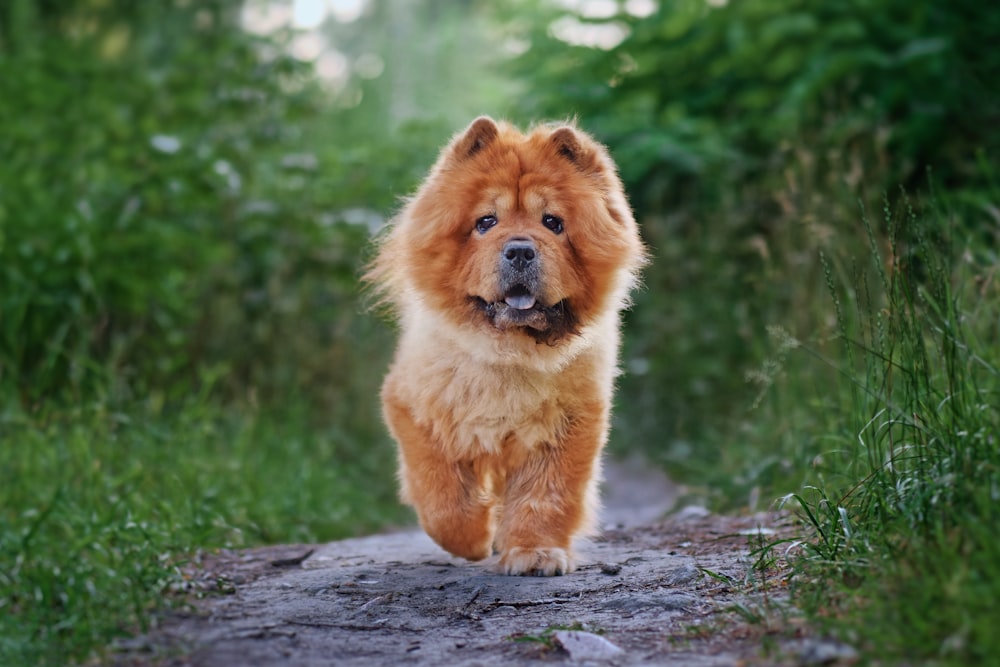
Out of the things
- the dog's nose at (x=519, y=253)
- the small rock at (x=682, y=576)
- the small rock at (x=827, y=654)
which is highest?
the dog's nose at (x=519, y=253)

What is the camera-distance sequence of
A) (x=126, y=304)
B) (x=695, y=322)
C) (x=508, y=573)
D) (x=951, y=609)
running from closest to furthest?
(x=951, y=609)
(x=508, y=573)
(x=126, y=304)
(x=695, y=322)

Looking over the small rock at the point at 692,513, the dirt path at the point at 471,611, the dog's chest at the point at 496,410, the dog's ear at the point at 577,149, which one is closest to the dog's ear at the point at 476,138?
the dog's ear at the point at 577,149

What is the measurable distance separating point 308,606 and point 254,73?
5.37 m

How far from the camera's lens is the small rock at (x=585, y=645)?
2.81 meters

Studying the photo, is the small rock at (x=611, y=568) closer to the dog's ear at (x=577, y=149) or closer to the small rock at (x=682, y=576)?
the small rock at (x=682, y=576)

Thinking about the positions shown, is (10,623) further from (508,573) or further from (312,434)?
(312,434)

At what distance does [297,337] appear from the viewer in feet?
25.8

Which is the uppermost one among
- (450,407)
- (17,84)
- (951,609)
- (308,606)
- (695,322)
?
(17,84)

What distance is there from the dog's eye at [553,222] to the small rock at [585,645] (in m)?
1.83

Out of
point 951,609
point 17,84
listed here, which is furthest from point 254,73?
point 951,609

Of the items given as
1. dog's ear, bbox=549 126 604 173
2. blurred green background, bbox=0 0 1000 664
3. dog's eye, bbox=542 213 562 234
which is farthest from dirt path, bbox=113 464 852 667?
dog's ear, bbox=549 126 604 173

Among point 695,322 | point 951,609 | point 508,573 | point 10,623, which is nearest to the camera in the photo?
point 951,609

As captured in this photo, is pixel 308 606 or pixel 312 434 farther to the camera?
pixel 312 434

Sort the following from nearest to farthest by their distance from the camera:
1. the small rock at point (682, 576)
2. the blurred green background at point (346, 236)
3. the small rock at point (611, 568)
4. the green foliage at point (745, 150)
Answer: the small rock at point (682, 576)
the small rock at point (611, 568)
the blurred green background at point (346, 236)
the green foliage at point (745, 150)
